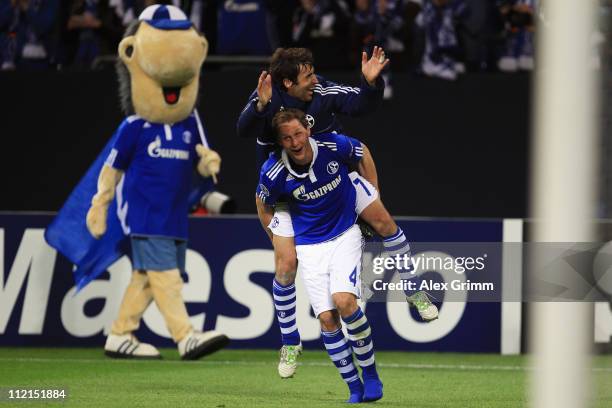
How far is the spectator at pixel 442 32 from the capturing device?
13.3 metres

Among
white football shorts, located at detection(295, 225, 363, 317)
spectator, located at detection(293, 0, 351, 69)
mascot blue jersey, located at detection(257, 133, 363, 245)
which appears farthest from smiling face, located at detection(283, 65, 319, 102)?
spectator, located at detection(293, 0, 351, 69)

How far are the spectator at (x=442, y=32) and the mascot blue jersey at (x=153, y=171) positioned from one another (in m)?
4.01

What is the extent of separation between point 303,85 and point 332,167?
A: 561 mm

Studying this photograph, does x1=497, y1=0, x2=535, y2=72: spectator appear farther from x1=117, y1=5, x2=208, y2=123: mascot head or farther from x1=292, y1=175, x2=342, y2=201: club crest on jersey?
x1=292, y1=175, x2=342, y2=201: club crest on jersey

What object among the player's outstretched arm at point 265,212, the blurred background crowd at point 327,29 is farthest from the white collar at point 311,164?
the blurred background crowd at point 327,29

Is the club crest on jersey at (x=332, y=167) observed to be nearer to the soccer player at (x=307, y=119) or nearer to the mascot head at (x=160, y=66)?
the soccer player at (x=307, y=119)

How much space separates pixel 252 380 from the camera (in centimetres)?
893

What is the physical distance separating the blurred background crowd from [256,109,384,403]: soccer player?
6305 mm

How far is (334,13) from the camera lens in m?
13.7

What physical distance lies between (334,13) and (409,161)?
1761 millimetres

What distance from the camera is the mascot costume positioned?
33.1ft

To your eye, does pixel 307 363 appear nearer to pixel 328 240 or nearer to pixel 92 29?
pixel 328 240

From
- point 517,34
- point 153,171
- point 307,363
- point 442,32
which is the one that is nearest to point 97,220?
point 153,171

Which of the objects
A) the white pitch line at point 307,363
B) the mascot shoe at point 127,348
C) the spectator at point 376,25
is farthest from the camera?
the spectator at point 376,25
